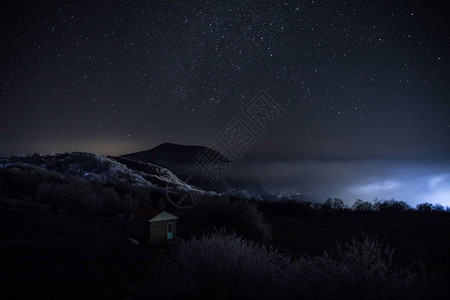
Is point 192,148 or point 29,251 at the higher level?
point 192,148

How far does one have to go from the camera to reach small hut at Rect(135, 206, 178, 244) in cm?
1049

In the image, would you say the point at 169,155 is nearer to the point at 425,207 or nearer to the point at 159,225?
the point at 425,207

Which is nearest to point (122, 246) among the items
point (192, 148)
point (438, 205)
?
point (438, 205)

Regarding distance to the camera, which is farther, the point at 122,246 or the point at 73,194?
the point at 73,194

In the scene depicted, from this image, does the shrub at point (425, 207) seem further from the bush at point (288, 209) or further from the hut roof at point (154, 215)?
the hut roof at point (154, 215)

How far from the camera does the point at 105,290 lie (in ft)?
18.3

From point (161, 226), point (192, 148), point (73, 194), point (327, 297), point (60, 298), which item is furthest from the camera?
point (192, 148)

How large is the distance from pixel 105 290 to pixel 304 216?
88.9ft

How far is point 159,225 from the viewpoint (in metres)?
10.7

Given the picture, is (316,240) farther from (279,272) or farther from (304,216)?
(279,272)

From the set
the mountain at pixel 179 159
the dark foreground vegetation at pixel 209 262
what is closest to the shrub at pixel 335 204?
the dark foreground vegetation at pixel 209 262

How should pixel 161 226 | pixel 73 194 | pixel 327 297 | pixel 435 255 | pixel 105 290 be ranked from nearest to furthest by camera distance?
pixel 327 297
pixel 105 290
pixel 161 226
pixel 435 255
pixel 73 194

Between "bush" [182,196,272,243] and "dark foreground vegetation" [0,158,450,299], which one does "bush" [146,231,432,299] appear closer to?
"dark foreground vegetation" [0,158,450,299]

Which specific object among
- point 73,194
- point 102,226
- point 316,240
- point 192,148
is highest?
point 192,148
